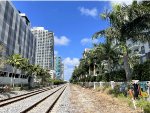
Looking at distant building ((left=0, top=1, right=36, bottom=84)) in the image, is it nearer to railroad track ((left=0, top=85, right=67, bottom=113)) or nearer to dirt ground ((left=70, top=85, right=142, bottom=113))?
railroad track ((left=0, top=85, right=67, bottom=113))

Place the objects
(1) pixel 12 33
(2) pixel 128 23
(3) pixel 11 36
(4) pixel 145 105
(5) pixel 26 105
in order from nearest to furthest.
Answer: (4) pixel 145 105 → (5) pixel 26 105 → (2) pixel 128 23 → (3) pixel 11 36 → (1) pixel 12 33

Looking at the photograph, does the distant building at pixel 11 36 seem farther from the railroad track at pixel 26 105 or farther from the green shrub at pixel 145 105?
the green shrub at pixel 145 105

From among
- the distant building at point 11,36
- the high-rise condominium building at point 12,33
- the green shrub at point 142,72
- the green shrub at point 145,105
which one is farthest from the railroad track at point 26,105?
the high-rise condominium building at point 12,33

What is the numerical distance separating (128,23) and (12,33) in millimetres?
57947

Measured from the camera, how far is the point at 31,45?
361 ft

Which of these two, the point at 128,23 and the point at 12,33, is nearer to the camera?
the point at 128,23

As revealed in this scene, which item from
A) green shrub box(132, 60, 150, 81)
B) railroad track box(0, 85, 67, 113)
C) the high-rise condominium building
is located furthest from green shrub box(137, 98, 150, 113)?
the high-rise condominium building

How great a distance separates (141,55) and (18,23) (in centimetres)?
4684

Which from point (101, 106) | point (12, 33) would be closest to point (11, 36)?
point (12, 33)

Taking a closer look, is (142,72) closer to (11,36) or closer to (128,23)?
(128,23)

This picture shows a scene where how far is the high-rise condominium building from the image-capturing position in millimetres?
67375

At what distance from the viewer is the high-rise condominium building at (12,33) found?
6738cm

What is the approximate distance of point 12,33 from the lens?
77.7 metres

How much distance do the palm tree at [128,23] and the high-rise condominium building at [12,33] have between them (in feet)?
143
